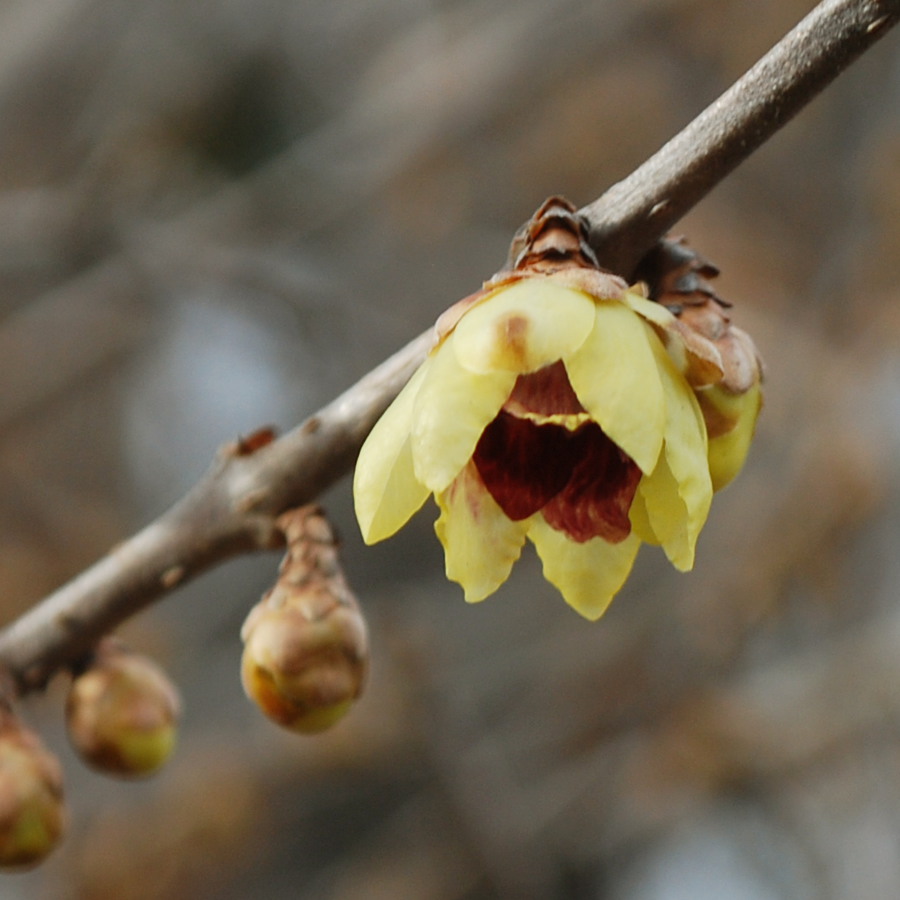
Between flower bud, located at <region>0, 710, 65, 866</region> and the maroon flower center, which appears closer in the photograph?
the maroon flower center

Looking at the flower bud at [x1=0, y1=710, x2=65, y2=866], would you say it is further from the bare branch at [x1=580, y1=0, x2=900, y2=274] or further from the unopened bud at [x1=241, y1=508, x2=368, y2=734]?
the bare branch at [x1=580, y1=0, x2=900, y2=274]

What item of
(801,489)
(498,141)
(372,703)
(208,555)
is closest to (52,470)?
(372,703)

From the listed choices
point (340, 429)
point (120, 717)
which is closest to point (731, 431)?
point (340, 429)

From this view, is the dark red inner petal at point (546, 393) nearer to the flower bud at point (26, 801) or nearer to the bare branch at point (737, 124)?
the bare branch at point (737, 124)

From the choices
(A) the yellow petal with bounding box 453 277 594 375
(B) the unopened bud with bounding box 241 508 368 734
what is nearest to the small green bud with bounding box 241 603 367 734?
(B) the unopened bud with bounding box 241 508 368 734

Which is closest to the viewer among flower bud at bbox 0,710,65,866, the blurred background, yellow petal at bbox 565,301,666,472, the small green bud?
yellow petal at bbox 565,301,666,472
